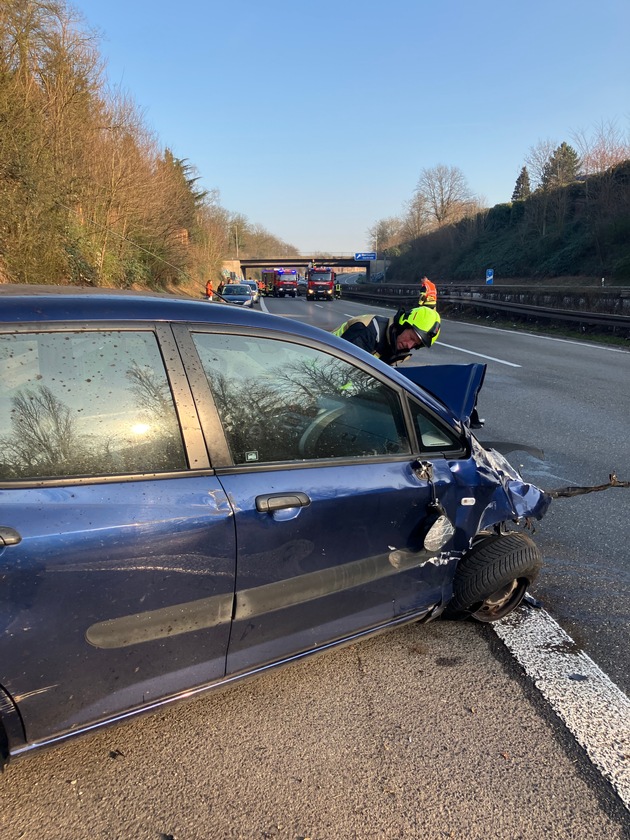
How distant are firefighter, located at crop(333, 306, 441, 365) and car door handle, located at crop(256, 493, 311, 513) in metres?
3.20

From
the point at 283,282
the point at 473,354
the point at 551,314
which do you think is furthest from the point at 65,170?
the point at 283,282

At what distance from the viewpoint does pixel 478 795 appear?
181 cm

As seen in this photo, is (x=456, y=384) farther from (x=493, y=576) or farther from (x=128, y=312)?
(x=128, y=312)

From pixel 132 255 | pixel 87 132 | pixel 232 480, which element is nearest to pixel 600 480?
pixel 232 480

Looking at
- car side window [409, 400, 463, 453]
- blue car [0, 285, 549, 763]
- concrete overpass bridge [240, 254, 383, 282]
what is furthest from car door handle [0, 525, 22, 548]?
concrete overpass bridge [240, 254, 383, 282]

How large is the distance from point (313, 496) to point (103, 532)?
2.35 feet

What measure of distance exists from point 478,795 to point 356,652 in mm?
820

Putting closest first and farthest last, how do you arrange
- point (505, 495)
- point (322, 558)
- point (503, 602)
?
point (322, 558), point (505, 495), point (503, 602)

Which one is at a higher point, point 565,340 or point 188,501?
point 188,501

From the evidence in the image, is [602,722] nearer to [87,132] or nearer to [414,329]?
[414,329]

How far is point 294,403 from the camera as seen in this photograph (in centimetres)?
221

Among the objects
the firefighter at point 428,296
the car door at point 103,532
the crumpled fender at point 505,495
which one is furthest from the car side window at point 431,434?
the firefighter at point 428,296

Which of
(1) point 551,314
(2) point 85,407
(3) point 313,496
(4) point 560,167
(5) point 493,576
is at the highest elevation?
(4) point 560,167

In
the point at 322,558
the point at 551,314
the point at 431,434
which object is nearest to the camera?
the point at 322,558
